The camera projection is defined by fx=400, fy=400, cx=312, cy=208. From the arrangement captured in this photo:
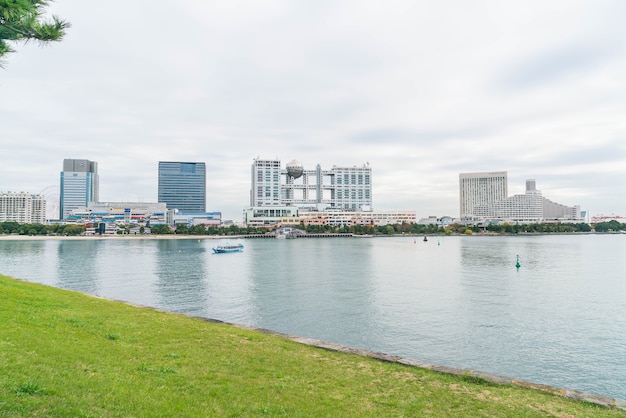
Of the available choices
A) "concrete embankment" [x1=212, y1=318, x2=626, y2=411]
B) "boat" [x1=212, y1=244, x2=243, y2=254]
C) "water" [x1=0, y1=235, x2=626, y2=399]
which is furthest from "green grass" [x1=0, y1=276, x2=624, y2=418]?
"boat" [x1=212, y1=244, x2=243, y2=254]

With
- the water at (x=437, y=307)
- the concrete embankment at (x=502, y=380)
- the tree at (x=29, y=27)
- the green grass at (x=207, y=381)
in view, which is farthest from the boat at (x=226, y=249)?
the tree at (x=29, y=27)

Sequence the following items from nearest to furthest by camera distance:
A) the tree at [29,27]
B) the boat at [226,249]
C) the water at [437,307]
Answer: the tree at [29,27], the water at [437,307], the boat at [226,249]

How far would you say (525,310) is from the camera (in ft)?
102

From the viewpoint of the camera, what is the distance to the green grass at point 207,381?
8148 millimetres

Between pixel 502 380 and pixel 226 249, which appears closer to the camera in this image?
pixel 502 380

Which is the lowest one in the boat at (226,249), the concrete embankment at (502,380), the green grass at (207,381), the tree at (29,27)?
the boat at (226,249)

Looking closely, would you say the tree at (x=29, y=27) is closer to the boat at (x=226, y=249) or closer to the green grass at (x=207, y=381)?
the green grass at (x=207, y=381)

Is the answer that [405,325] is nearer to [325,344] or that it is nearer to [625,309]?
[325,344]

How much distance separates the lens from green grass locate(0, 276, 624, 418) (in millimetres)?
8148

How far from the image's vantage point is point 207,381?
1046 centimetres

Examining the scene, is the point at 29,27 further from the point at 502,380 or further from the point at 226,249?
the point at 226,249

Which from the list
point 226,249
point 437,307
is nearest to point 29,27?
point 437,307

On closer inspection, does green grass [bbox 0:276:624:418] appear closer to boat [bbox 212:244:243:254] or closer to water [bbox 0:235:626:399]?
water [bbox 0:235:626:399]

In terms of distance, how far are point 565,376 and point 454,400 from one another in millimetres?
10127
